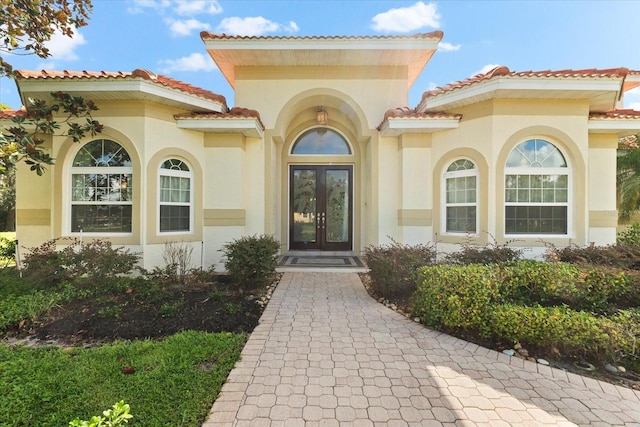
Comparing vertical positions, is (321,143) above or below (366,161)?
above

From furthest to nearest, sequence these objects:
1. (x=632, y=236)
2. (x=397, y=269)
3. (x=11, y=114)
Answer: (x=632, y=236) < (x=11, y=114) < (x=397, y=269)

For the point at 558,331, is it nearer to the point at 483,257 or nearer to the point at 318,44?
the point at 483,257

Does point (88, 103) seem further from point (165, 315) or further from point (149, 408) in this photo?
point (149, 408)

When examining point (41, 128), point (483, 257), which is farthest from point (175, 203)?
point (483, 257)

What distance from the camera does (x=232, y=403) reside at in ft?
8.55

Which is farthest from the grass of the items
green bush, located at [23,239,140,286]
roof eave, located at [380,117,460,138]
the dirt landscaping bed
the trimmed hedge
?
roof eave, located at [380,117,460,138]

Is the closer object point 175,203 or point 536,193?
point 536,193

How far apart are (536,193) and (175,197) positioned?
928 cm

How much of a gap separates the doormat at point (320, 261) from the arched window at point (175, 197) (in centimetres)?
292

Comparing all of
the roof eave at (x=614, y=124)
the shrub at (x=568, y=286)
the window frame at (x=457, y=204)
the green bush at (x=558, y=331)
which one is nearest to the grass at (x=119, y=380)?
the green bush at (x=558, y=331)

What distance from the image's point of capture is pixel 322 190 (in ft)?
32.4

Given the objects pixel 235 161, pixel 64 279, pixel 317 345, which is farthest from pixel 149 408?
pixel 235 161

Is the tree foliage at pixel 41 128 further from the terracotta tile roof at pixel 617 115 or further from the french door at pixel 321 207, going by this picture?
the terracotta tile roof at pixel 617 115

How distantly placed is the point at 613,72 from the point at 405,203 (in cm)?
529
